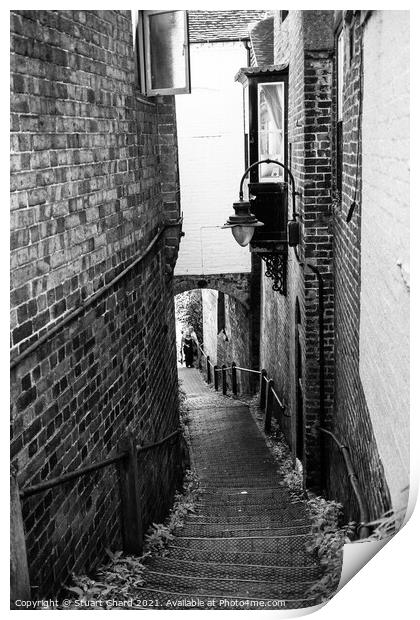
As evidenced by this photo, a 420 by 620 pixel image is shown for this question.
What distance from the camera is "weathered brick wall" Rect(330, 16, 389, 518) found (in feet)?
15.5

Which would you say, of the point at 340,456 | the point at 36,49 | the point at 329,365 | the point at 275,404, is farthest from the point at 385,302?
the point at 275,404

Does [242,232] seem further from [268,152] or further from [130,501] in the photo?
[268,152]

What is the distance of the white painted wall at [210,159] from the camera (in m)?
11.5

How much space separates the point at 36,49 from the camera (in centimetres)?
376

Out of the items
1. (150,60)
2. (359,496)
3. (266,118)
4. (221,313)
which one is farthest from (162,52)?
(221,313)

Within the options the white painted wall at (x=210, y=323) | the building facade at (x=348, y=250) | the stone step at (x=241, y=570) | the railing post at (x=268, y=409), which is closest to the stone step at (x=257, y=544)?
the stone step at (x=241, y=570)

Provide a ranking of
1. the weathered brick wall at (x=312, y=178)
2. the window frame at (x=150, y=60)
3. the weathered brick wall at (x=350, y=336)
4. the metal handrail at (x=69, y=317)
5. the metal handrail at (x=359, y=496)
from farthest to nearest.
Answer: the weathered brick wall at (x=312, y=178) → the window frame at (x=150, y=60) → the weathered brick wall at (x=350, y=336) → the metal handrail at (x=359, y=496) → the metal handrail at (x=69, y=317)

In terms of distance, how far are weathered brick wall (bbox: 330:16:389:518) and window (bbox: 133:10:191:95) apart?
48.3 inches

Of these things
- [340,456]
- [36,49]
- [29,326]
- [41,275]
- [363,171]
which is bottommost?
[340,456]

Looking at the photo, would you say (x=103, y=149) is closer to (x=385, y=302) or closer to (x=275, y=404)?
(x=385, y=302)

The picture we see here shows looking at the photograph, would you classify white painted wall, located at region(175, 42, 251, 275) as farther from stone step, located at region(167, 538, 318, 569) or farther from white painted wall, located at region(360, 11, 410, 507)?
stone step, located at region(167, 538, 318, 569)

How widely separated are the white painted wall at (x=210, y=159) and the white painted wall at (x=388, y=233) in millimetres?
7154

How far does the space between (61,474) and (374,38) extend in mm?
2888

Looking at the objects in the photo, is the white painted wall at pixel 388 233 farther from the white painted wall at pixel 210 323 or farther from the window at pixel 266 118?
the white painted wall at pixel 210 323
